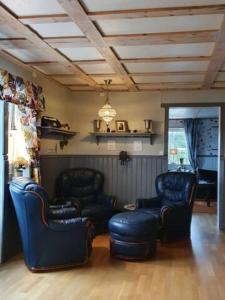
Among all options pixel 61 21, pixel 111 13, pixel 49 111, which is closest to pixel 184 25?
pixel 111 13

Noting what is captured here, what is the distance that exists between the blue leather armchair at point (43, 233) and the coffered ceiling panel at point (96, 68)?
1939 mm

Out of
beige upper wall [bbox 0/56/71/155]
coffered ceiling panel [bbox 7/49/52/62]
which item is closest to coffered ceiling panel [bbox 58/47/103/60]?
coffered ceiling panel [bbox 7/49/52/62]

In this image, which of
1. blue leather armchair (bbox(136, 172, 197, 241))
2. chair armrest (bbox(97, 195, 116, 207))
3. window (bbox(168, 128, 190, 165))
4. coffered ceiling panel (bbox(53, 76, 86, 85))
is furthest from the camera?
window (bbox(168, 128, 190, 165))

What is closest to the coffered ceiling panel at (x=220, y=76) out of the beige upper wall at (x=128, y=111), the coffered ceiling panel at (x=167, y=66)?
the coffered ceiling panel at (x=167, y=66)

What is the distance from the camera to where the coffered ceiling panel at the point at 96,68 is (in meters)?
4.80

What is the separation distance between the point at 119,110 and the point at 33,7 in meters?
3.91

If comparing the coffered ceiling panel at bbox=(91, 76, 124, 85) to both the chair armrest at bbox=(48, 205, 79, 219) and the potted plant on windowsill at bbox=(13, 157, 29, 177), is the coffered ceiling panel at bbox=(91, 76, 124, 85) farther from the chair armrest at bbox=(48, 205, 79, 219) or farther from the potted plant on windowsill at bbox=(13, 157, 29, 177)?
the chair armrest at bbox=(48, 205, 79, 219)

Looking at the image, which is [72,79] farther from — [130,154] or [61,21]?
[61,21]

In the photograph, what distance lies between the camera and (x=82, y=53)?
424cm

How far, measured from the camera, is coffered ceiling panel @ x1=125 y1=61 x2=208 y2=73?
15.1 ft

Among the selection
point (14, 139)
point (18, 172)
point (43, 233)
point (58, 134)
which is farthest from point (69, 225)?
point (58, 134)

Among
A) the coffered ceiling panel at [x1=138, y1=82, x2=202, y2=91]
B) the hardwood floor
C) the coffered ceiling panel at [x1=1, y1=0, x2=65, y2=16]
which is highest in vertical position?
the coffered ceiling panel at [x1=1, y1=0, x2=65, y2=16]

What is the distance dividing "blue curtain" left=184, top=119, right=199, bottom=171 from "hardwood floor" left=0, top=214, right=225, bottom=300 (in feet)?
20.6

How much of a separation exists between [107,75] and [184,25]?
2.27 m
